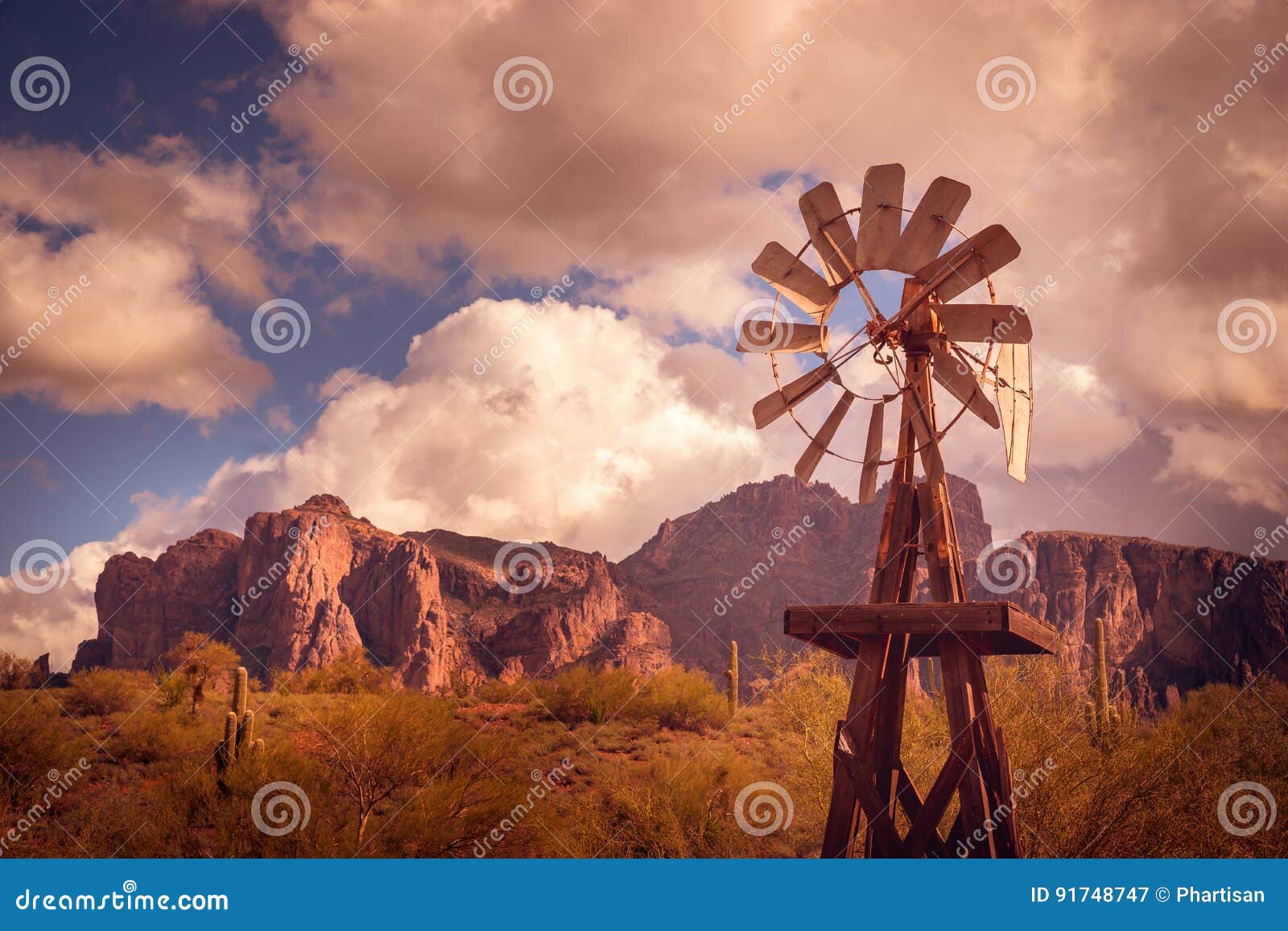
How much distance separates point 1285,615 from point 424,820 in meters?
71.5

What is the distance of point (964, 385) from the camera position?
6.09 m

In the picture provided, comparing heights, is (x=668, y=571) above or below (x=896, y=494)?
above

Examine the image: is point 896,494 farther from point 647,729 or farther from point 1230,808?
point 647,729

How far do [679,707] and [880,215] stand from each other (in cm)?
2131

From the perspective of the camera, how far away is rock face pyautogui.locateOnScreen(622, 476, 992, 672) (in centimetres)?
8581

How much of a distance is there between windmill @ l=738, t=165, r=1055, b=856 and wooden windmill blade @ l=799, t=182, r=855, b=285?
0.01m

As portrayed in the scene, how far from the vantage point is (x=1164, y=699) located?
213 feet

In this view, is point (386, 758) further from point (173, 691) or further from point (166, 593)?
point (166, 593)

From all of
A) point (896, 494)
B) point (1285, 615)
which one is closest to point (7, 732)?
point (896, 494)

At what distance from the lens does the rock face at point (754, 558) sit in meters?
85.8

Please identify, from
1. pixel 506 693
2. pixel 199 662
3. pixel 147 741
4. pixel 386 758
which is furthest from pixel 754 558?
pixel 386 758

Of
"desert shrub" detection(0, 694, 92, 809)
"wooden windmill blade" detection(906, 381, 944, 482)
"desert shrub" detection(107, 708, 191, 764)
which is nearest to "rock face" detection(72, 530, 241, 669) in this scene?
"desert shrub" detection(107, 708, 191, 764)

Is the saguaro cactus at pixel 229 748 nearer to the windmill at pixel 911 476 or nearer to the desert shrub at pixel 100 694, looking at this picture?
the desert shrub at pixel 100 694

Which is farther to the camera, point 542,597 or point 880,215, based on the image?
point 542,597
